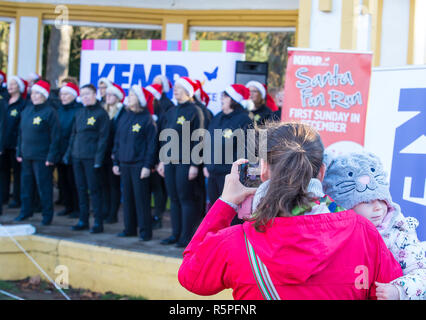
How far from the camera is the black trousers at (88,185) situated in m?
7.09

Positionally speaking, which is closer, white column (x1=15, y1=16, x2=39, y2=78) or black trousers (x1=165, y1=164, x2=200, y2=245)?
black trousers (x1=165, y1=164, x2=200, y2=245)

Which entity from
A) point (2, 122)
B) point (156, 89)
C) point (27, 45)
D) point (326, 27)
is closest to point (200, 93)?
point (156, 89)

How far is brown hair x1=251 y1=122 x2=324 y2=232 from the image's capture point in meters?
1.88

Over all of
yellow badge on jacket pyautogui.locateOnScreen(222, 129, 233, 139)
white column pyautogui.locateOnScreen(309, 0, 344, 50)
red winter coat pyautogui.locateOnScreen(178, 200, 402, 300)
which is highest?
white column pyautogui.locateOnScreen(309, 0, 344, 50)

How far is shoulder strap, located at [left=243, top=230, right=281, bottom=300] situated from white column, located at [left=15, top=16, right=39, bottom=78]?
10067 mm

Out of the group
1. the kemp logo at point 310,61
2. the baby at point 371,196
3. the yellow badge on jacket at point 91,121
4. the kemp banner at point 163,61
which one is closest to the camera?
the baby at point 371,196

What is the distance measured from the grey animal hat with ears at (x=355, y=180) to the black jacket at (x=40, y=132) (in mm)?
5434

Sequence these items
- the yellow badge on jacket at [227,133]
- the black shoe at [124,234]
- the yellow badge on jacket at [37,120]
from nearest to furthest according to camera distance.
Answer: the yellow badge on jacket at [227,133] < the black shoe at [124,234] < the yellow badge on jacket at [37,120]

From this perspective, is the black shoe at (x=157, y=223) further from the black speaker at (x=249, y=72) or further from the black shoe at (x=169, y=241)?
the black speaker at (x=249, y=72)

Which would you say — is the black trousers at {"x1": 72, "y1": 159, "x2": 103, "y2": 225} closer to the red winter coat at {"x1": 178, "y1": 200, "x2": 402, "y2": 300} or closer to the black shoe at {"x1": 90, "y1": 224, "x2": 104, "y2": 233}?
the black shoe at {"x1": 90, "y1": 224, "x2": 104, "y2": 233}

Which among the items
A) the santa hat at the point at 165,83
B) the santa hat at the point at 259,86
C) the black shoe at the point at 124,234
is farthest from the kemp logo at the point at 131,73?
the black shoe at the point at 124,234

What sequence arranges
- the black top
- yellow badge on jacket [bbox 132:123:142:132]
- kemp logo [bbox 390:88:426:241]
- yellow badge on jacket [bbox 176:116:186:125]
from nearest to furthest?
kemp logo [bbox 390:88:426:241]
yellow badge on jacket [bbox 176:116:186:125]
yellow badge on jacket [bbox 132:123:142:132]
the black top

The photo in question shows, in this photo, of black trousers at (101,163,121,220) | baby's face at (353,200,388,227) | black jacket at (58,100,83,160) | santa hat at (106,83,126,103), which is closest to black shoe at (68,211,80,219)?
black trousers at (101,163,121,220)
